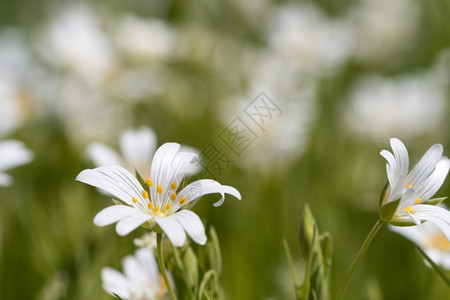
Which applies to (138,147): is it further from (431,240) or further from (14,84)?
(14,84)

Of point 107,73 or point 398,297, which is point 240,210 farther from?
point 107,73

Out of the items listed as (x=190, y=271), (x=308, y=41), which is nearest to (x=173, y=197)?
(x=190, y=271)

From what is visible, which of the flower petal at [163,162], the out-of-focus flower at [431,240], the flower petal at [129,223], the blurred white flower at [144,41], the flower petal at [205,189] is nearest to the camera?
the flower petal at [129,223]

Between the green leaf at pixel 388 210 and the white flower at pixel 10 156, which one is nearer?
the green leaf at pixel 388 210

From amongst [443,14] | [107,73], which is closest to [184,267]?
[107,73]

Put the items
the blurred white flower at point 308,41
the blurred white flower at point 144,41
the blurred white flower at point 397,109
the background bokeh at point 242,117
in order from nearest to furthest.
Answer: the background bokeh at point 242,117
the blurred white flower at point 397,109
the blurred white flower at point 144,41
the blurred white flower at point 308,41

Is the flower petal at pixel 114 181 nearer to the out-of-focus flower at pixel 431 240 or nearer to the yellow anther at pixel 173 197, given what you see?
the yellow anther at pixel 173 197

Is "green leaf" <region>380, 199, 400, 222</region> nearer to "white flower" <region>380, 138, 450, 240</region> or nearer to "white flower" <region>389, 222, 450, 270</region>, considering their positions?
"white flower" <region>380, 138, 450, 240</region>

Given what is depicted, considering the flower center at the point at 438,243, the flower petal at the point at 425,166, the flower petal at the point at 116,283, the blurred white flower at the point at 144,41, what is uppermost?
the blurred white flower at the point at 144,41

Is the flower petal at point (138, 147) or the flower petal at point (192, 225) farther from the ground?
the flower petal at point (138, 147)

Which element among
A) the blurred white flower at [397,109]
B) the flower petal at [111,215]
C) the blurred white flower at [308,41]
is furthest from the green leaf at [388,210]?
the blurred white flower at [308,41]
